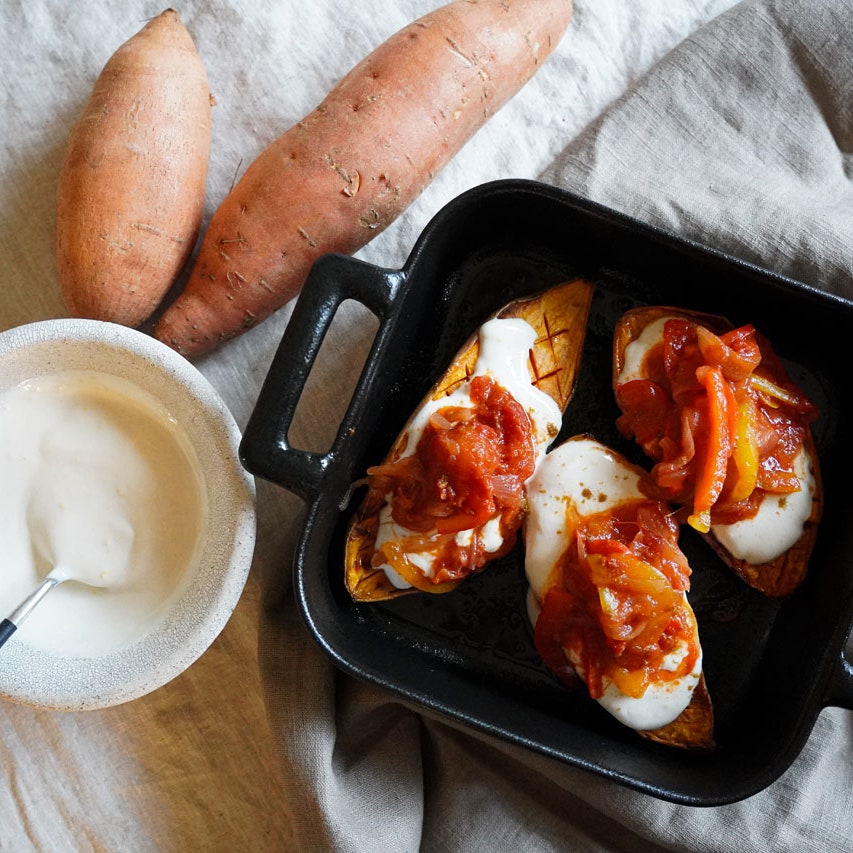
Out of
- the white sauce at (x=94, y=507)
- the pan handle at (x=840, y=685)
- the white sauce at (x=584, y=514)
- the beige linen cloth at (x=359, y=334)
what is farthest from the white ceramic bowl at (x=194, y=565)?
the pan handle at (x=840, y=685)

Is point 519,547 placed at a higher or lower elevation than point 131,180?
lower

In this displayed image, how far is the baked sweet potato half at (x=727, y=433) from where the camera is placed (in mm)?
1116

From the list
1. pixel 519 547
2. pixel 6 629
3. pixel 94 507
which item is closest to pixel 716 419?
pixel 519 547

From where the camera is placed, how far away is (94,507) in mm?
1080

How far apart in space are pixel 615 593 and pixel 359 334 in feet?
1.60

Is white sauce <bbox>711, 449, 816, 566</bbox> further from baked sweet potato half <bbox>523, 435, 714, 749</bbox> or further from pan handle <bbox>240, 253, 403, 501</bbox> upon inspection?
pan handle <bbox>240, 253, 403, 501</bbox>

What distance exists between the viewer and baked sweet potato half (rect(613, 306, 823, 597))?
3.66ft

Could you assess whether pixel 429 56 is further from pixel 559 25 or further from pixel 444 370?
pixel 444 370

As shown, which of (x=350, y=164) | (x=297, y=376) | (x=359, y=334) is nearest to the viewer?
(x=297, y=376)

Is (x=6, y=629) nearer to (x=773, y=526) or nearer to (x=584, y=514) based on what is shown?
(x=584, y=514)

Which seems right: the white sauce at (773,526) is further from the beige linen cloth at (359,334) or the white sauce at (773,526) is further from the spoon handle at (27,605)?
the spoon handle at (27,605)

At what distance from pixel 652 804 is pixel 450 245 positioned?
0.76 m

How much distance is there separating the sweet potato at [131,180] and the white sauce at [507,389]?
1.29ft

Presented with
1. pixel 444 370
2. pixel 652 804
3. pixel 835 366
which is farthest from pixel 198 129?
pixel 652 804
